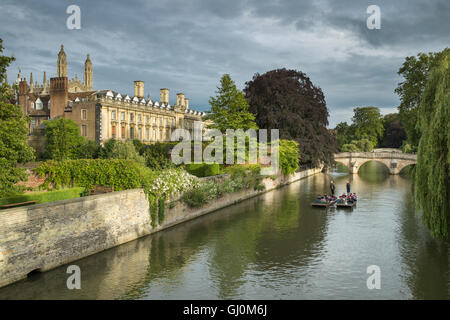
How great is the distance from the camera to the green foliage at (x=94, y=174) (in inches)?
731

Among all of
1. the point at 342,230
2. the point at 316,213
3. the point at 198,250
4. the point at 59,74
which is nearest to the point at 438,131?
the point at 342,230

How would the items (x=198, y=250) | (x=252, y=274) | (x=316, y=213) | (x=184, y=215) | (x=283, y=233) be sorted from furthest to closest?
(x=316, y=213)
(x=184, y=215)
(x=283, y=233)
(x=198, y=250)
(x=252, y=274)

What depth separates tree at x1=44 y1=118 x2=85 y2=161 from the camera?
41.5m

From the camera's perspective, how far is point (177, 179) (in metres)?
21.0

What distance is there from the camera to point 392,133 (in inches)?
3691

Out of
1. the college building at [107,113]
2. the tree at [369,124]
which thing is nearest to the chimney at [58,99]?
the college building at [107,113]

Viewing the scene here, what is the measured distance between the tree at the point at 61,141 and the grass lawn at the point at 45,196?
24656mm

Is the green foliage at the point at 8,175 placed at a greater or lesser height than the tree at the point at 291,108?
lesser

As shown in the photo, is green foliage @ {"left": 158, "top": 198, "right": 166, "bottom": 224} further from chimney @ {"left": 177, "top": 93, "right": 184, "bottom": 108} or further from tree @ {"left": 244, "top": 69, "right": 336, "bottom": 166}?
chimney @ {"left": 177, "top": 93, "right": 184, "bottom": 108}

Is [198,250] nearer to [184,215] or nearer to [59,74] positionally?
[184,215]

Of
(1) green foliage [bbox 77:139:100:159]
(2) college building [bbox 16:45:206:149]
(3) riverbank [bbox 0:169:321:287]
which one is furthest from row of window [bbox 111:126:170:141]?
(3) riverbank [bbox 0:169:321:287]

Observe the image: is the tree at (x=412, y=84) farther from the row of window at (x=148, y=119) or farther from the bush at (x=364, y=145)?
the bush at (x=364, y=145)

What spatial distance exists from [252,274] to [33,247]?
769cm
